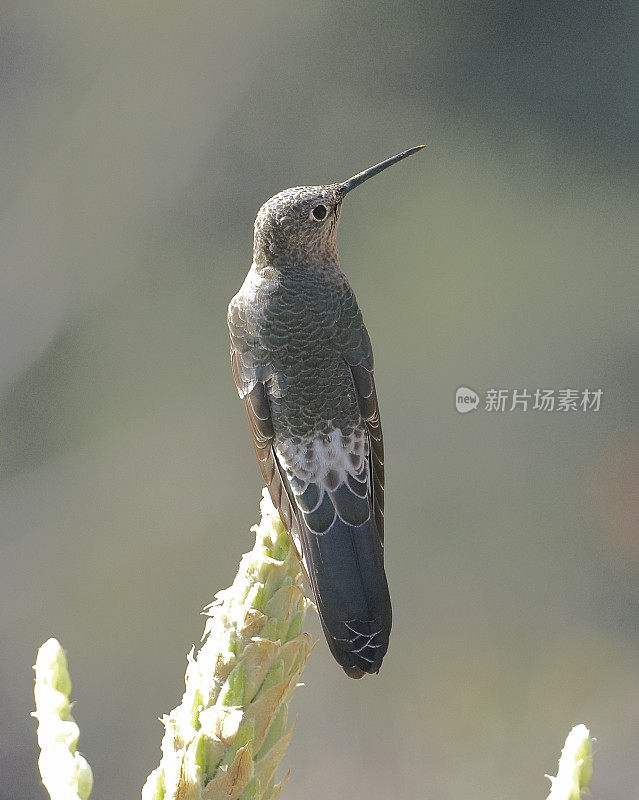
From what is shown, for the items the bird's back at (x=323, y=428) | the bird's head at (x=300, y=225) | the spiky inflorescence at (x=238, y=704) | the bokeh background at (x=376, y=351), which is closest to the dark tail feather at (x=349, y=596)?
the bird's back at (x=323, y=428)

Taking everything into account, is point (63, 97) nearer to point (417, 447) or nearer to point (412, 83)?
point (412, 83)

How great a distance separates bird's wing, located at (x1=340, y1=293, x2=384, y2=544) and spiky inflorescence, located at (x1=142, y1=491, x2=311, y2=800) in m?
0.21

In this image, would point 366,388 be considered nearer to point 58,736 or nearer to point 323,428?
point 323,428

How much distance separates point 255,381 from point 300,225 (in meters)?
0.12

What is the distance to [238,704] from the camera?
0.87 feet

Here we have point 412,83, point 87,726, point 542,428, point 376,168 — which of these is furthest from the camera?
point 87,726

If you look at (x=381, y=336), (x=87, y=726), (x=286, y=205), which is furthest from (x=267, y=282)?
A: (x=87, y=726)

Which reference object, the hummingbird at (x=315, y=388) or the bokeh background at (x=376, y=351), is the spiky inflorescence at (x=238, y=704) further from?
the bokeh background at (x=376, y=351)

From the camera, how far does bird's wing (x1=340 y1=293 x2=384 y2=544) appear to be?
0.52 m

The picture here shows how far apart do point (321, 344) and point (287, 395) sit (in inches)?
1.9

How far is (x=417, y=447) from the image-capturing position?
1.09m

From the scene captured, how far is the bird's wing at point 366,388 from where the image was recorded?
1.72 feet

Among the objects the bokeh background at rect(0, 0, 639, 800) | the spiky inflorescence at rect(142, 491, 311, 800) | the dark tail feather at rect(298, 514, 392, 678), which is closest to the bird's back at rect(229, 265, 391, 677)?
the dark tail feather at rect(298, 514, 392, 678)

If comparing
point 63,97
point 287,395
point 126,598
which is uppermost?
point 63,97
